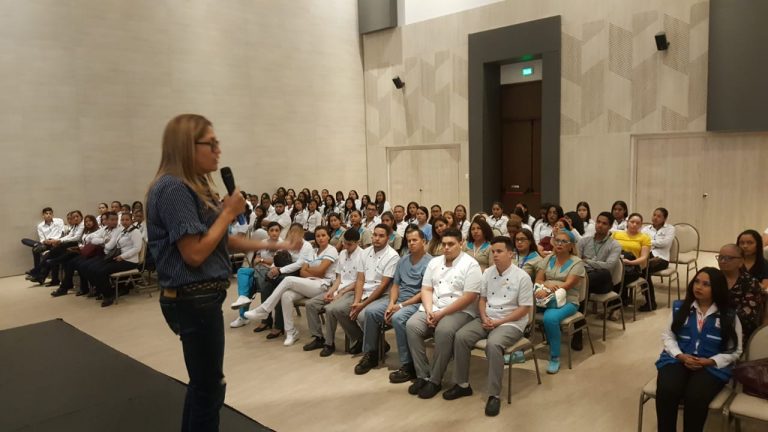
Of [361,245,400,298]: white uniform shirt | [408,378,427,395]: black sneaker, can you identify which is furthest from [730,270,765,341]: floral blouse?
[361,245,400,298]: white uniform shirt

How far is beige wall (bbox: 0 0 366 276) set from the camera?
433 inches

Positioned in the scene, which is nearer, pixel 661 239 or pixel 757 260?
pixel 757 260

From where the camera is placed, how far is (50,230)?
10891 mm

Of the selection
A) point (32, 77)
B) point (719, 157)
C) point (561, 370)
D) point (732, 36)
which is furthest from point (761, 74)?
point (32, 77)

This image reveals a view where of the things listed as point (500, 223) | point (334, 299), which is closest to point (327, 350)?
point (334, 299)

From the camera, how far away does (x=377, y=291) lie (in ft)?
18.5

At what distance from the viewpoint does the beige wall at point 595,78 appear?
10.5 meters

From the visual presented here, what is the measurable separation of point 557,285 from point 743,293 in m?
1.66

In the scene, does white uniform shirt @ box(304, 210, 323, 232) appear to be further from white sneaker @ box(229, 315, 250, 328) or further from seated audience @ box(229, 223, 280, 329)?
white sneaker @ box(229, 315, 250, 328)

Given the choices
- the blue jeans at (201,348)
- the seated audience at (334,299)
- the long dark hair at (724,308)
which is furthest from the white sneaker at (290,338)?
the long dark hair at (724,308)

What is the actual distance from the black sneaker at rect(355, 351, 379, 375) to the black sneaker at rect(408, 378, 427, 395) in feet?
1.99

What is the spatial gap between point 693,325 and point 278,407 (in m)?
3.16

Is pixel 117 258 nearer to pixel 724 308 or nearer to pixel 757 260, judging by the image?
pixel 724 308

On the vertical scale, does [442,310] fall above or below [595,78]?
below
